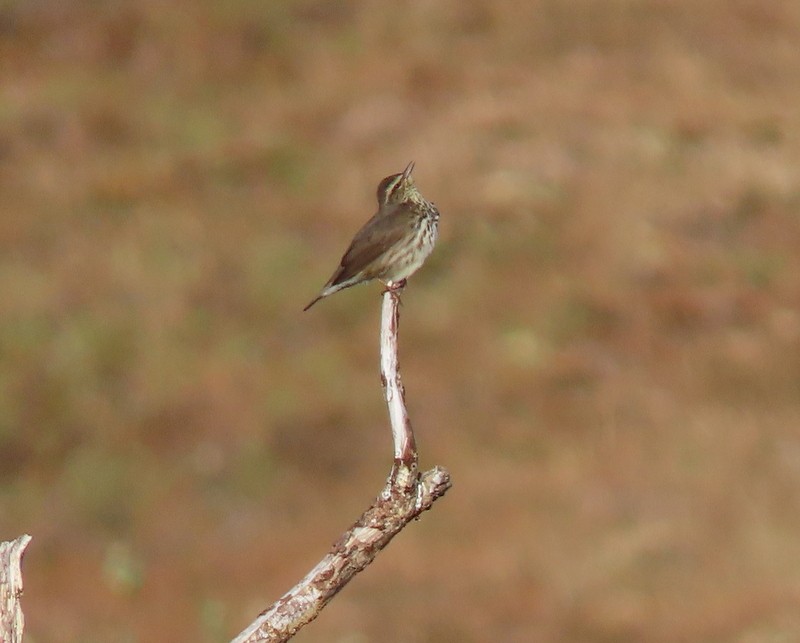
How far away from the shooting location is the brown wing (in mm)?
9992

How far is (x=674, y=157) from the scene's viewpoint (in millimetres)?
29250

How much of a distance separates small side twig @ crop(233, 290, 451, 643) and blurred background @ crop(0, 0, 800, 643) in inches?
438

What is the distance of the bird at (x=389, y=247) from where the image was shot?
394 inches

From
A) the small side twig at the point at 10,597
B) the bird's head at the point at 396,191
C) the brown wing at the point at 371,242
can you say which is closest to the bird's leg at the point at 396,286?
the brown wing at the point at 371,242

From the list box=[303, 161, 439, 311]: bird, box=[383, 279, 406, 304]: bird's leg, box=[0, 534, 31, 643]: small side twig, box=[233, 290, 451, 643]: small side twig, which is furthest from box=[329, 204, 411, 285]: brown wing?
box=[0, 534, 31, 643]: small side twig

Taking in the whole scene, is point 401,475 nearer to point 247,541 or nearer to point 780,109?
point 247,541

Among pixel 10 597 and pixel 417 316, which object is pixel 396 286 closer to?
pixel 10 597

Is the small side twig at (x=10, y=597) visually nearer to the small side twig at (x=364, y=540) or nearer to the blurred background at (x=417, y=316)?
the small side twig at (x=364, y=540)

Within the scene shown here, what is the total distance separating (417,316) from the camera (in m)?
23.9

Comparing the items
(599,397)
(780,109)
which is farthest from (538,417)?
(780,109)

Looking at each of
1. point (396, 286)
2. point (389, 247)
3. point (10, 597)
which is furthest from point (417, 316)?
point (10, 597)

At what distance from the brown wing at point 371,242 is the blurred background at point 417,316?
7575 mm

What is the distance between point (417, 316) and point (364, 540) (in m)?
18.3

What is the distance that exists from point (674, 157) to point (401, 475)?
79.6 ft
